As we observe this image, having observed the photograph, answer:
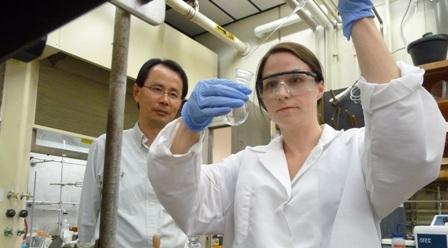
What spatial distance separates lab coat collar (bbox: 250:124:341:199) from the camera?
0.91 meters

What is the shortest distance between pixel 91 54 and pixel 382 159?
211cm

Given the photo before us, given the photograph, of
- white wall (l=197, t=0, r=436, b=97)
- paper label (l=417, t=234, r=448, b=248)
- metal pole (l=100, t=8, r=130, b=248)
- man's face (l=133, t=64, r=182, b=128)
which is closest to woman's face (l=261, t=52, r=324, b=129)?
metal pole (l=100, t=8, r=130, b=248)

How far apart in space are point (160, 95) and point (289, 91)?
637 millimetres

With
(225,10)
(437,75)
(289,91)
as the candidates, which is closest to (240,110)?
(289,91)

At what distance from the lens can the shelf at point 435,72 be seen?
2049mm

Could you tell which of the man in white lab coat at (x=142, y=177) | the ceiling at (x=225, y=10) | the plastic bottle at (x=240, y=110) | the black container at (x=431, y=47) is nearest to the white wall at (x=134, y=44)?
the ceiling at (x=225, y=10)

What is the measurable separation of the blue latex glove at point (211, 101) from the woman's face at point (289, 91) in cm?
8

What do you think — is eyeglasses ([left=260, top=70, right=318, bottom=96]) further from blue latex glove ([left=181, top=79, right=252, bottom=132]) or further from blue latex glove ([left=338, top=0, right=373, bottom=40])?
blue latex glove ([left=338, top=0, right=373, bottom=40])

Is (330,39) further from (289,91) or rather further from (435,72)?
(289,91)

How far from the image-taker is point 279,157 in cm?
98

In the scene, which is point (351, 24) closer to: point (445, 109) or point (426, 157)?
point (426, 157)

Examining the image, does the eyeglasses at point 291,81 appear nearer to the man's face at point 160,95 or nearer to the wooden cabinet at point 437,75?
the man's face at point 160,95

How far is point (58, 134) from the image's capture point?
2.56 metres

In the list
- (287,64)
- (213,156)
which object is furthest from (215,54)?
(287,64)
